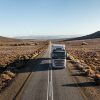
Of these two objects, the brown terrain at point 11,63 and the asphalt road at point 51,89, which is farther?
the brown terrain at point 11,63

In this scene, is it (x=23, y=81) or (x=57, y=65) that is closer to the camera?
(x=23, y=81)

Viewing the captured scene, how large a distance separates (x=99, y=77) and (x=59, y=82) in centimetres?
428

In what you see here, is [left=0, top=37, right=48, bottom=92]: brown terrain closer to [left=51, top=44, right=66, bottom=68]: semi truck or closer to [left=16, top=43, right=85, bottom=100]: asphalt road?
[left=16, top=43, right=85, bottom=100]: asphalt road

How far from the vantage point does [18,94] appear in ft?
68.4

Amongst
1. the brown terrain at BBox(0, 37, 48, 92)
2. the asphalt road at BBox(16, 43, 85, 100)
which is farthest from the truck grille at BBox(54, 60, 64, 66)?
the asphalt road at BBox(16, 43, 85, 100)

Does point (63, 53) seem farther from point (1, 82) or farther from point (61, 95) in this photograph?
point (61, 95)

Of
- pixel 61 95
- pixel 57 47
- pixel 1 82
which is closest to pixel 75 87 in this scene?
pixel 61 95

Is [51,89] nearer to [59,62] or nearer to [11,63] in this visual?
[59,62]

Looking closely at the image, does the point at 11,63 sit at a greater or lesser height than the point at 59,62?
lesser

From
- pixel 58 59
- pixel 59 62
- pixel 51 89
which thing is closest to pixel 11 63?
pixel 58 59

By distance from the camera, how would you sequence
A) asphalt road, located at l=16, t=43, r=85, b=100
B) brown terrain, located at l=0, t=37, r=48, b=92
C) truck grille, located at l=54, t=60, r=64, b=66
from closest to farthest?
1. asphalt road, located at l=16, t=43, r=85, b=100
2. brown terrain, located at l=0, t=37, r=48, b=92
3. truck grille, located at l=54, t=60, r=64, b=66

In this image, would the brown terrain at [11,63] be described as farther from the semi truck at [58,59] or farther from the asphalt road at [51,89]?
the semi truck at [58,59]

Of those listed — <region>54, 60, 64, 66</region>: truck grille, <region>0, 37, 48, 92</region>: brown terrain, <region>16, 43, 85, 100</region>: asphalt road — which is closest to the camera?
<region>16, 43, 85, 100</region>: asphalt road

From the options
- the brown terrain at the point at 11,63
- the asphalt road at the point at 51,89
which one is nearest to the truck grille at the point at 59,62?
the brown terrain at the point at 11,63
